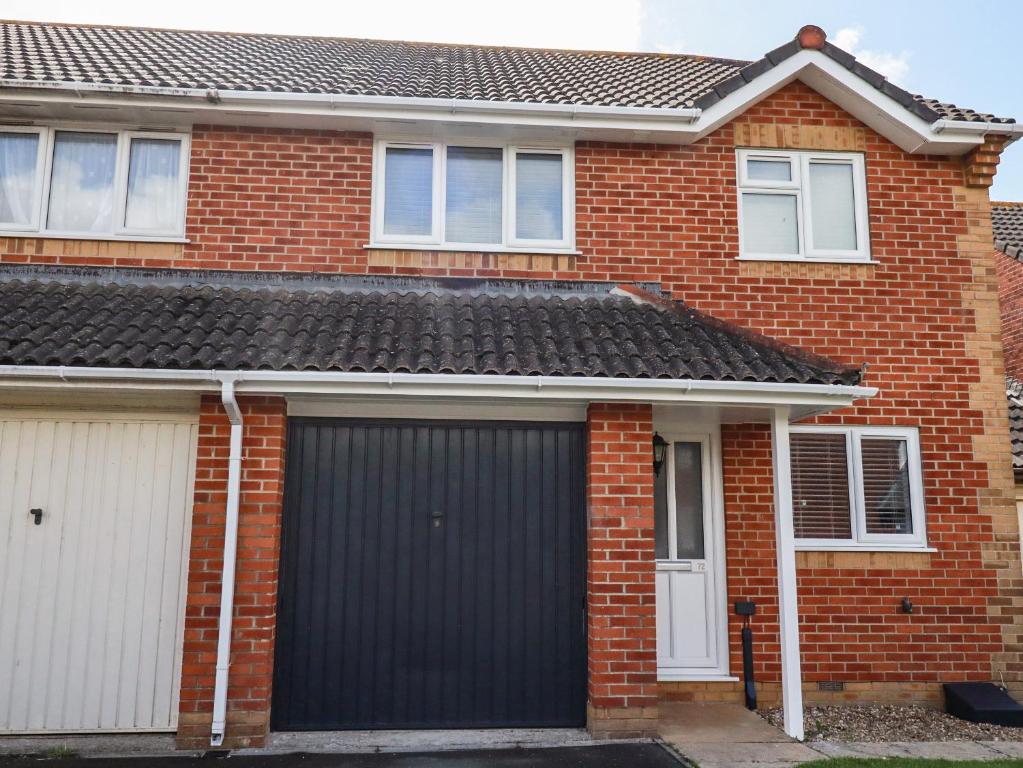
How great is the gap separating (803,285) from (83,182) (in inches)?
287

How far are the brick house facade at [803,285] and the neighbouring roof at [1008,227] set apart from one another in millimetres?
5147

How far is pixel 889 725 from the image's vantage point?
6789 millimetres

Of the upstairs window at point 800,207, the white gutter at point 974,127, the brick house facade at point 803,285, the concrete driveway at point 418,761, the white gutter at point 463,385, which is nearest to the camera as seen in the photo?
the concrete driveway at point 418,761

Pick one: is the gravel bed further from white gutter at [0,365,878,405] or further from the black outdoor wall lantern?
white gutter at [0,365,878,405]

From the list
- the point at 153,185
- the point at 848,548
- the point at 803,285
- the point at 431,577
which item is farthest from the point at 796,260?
the point at 153,185

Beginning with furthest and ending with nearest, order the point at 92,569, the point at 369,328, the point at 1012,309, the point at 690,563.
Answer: the point at 1012,309 → the point at 690,563 → the point at 369,328 → the point at 92,569

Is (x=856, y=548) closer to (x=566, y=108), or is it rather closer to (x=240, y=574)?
(x=566, y=108)

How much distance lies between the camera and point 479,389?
226 inches

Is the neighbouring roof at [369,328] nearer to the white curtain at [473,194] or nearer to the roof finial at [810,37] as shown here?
the white curtain at [473,194]

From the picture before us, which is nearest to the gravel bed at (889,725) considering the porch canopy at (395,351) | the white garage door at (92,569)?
the porch canopy at (395,351)

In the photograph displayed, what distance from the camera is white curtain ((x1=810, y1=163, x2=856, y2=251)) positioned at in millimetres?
8102

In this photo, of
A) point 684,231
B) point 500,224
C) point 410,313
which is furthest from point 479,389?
point 684,231

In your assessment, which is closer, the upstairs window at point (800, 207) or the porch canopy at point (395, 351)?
the porch canopy at point (395, 351)

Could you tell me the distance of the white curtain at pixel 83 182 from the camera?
24.7 feet
